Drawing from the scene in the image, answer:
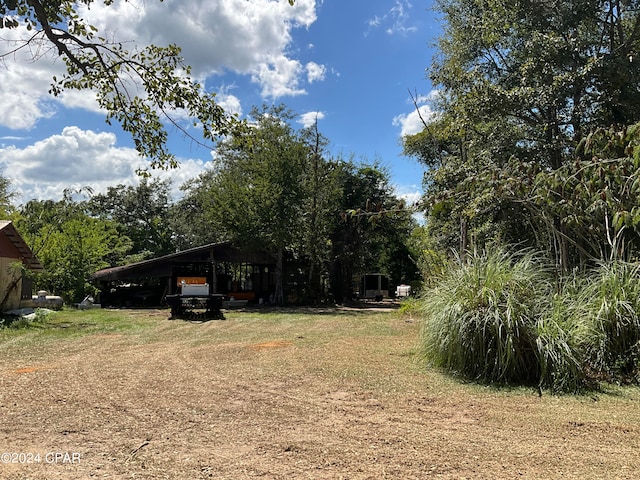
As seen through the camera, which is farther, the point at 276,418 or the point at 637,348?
the point at 637,348

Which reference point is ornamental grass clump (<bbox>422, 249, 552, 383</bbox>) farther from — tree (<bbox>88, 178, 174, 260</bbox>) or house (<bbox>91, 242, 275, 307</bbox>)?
tree (<bbox>88, 178, 174, 260</bbox>)

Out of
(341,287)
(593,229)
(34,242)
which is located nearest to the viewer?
(593,229)

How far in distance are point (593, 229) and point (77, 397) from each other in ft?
24.8

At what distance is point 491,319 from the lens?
6.31m

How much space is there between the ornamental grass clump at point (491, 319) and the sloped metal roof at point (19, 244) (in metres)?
13.8

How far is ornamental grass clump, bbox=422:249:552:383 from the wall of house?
1360 centimetres

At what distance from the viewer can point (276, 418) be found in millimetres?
4543

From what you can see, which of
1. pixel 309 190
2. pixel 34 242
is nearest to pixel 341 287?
pixel 309 190

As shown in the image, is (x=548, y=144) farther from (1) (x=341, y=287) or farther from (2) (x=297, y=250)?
(1) (x=341, y=287)

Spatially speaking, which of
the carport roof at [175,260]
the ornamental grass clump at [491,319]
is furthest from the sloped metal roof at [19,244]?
the ornamental grass clump at [491,319]

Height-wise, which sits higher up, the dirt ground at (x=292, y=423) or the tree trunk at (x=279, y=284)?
A: the tree trunk at (x=279, y=284)

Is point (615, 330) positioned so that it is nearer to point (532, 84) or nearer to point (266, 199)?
point (532, 84)

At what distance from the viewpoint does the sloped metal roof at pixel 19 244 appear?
603 inches

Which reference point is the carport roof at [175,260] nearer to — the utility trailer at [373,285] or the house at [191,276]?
the house at [191,276]
